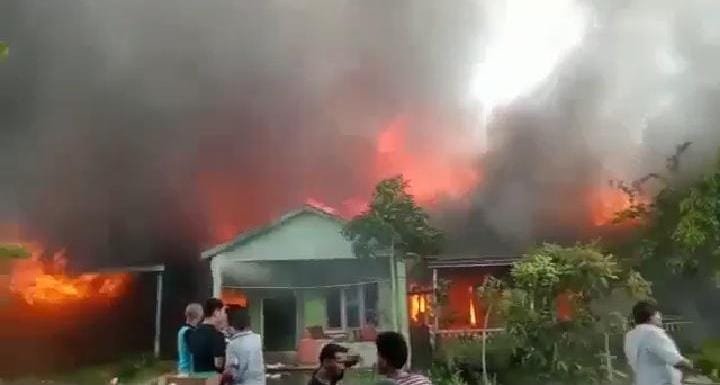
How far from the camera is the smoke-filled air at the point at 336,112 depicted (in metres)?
8.62

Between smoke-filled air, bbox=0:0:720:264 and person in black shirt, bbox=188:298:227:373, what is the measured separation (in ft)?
9.19

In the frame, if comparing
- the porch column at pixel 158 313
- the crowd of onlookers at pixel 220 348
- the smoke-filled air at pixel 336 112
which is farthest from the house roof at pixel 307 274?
the crowd of onlookers at pixel 220 348

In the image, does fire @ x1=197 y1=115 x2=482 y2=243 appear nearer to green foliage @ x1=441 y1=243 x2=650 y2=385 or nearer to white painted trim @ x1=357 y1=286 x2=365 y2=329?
white painted trim @ x1=357 y1=286 x2=365 y2=329

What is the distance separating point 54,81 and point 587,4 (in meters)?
6.38

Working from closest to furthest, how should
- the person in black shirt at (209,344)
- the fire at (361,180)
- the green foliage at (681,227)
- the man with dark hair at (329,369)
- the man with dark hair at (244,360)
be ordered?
the man with dark hair at (329,369), the man with dark hair at (244,360), the person in black shirt at (209,344), the green foliage at (681,227), the fire at (361,180)

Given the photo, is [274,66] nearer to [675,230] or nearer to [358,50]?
[358,50]

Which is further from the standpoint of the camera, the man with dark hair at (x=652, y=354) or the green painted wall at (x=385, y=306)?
the green painted wall at (x=385, y=306)

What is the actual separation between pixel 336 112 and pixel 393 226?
157 centimetres

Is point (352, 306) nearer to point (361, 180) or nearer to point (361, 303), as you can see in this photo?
point (361, 303)

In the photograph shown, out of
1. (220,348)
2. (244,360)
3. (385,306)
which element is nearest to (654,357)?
(244,360)

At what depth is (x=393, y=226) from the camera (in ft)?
27.2

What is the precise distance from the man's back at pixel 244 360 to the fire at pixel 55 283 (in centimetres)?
342

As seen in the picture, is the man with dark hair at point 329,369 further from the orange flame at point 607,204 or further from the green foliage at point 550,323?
the orange flame at point 607,204

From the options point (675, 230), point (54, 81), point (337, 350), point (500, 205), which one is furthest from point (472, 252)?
point (54, 81)
